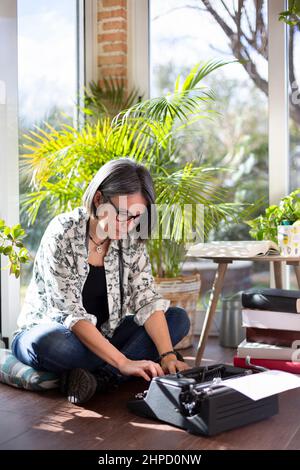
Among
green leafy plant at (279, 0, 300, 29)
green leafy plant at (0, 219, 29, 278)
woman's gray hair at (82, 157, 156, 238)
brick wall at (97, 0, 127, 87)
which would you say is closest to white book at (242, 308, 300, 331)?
woman's gray hair at (82, 157, 156, 238)

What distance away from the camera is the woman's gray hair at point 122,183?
2.30m

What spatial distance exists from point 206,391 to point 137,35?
2.45m

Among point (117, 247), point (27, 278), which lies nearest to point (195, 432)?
point (117, 247)

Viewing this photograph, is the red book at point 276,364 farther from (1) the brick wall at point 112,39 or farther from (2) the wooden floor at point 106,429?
(1) the brick wall at point 112,39

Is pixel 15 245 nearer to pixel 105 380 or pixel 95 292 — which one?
pixel 95 292

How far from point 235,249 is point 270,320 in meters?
0.34

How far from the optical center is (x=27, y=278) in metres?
3.37

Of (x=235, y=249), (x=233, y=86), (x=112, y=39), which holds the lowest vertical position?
(x=235, y=249)

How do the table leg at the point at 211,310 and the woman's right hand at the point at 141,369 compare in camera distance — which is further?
the table leg at the point at 211,310

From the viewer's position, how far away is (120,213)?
2301 mm

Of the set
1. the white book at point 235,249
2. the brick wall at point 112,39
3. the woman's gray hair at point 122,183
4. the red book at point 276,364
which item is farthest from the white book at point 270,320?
the brick wall at point 112,39

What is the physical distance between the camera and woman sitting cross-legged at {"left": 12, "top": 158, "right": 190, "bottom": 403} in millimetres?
2293

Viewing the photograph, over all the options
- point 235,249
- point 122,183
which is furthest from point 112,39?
point 122,183

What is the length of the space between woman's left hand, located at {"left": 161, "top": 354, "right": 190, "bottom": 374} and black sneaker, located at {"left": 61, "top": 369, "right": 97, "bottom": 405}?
0.82 ft
